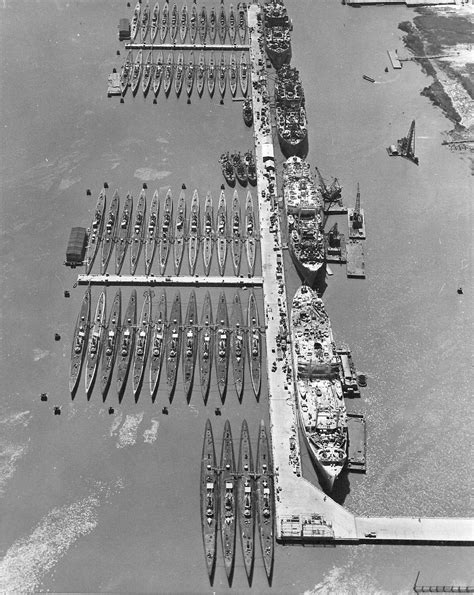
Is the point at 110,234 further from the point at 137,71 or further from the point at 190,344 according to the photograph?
the point at 137,71

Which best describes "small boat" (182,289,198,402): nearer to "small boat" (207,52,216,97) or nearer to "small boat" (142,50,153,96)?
"small boat" (207,52,216,97)

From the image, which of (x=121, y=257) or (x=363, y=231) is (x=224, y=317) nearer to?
(x=121, y=257)

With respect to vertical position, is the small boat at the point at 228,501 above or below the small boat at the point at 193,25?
below

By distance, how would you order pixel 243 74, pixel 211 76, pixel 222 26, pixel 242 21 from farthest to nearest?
pixel 242 21 → pixel 222 26 → pixel 243 74 → pixel 211 76

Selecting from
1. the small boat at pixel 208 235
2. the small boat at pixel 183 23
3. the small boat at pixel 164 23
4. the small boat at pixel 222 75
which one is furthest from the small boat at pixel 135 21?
the small boat at pixel 208 235

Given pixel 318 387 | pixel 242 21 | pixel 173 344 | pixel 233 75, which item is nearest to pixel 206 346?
pixel 173 344

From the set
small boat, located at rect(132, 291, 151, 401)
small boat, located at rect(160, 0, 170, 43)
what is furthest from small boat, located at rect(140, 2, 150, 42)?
small boat, located at rect(132, 291, 151, 401)

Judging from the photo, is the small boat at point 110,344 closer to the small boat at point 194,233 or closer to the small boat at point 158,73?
the small boat at point 194,233
